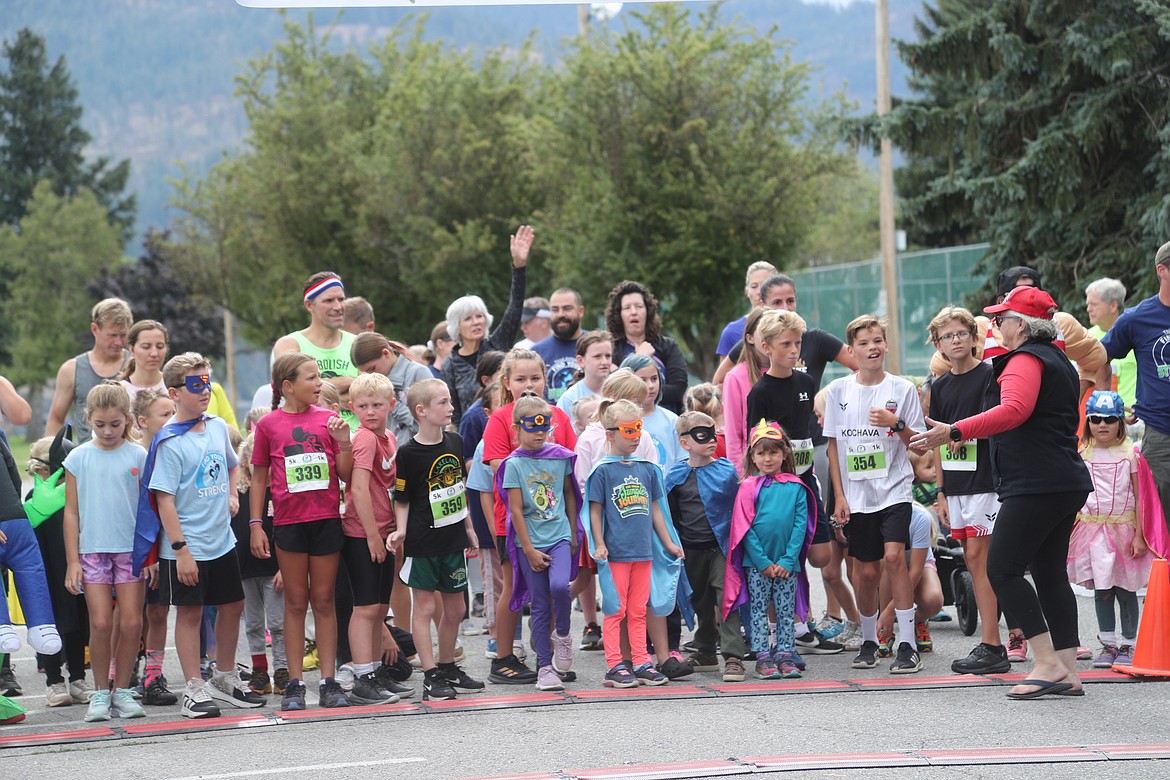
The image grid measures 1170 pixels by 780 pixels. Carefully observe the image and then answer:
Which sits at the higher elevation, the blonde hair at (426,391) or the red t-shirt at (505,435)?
the blonde hair at (426,391)

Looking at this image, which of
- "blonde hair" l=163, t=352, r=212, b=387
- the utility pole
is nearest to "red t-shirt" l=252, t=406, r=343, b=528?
"blonde hair" l=163, t=352, r=212, b=387

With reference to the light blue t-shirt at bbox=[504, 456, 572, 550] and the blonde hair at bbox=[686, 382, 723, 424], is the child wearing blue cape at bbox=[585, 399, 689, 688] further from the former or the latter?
the blonde hair at bbox=[686, 382, 723, 424]

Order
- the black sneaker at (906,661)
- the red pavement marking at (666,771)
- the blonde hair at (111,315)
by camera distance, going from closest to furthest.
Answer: the red pavement marking at (666,771) → the black sneaker at (906,661) → the blonde hair at (111,315)

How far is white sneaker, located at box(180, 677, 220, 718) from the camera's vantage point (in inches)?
282

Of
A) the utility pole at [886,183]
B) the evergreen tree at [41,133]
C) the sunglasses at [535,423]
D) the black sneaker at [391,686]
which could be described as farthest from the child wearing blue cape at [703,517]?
the evergreen tree at [41,133]

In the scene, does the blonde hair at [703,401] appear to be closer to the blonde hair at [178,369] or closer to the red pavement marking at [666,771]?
the blonde hair at [178,369]

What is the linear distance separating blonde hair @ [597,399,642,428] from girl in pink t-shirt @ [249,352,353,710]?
1467 millimetres

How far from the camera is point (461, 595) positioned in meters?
7.75

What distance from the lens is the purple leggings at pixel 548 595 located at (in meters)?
7.76

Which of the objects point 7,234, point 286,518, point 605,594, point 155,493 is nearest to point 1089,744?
point 605,594

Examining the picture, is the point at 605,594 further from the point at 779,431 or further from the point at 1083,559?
the point at 1083,559

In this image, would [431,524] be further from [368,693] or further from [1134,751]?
[1134,751]

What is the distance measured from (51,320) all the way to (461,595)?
57564mm

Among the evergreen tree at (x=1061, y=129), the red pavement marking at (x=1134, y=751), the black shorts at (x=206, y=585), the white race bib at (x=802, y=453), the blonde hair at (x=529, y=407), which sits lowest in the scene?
the red pavement marking at (x=1134, y=751)
